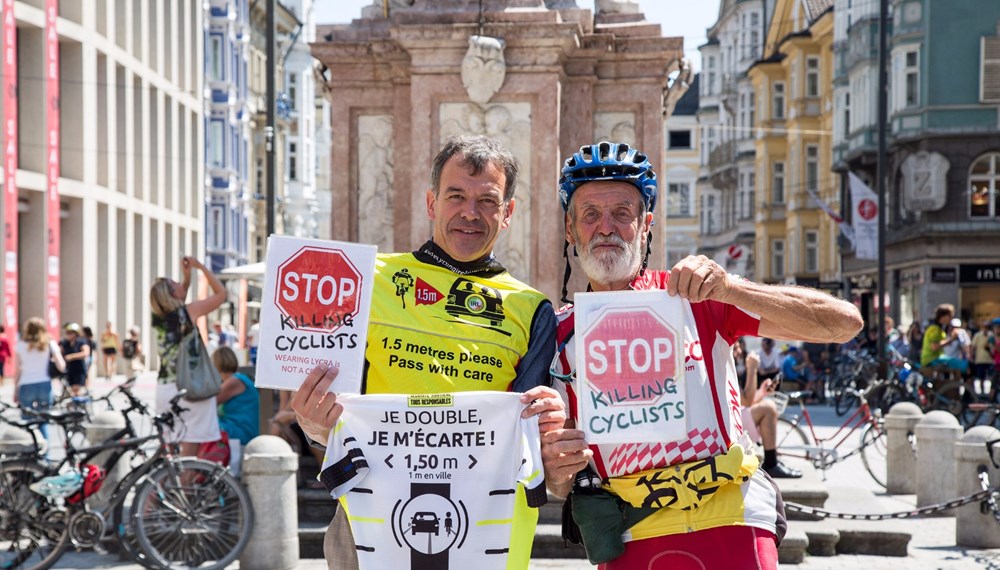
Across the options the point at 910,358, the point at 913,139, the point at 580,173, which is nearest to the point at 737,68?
the point at 913,139

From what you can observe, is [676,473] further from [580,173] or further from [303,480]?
[303,480]

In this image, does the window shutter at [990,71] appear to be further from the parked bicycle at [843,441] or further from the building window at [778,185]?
the parked bicycle at [843,441]

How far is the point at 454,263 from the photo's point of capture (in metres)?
4.12

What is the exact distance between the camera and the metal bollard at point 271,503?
942 cm

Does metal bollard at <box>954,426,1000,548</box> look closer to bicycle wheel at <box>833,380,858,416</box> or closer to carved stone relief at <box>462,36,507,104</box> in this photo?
carved stone relief at <box>462,36,507,104</box>

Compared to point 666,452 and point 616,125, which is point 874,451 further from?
point 666,452

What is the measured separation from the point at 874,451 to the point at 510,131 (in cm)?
702

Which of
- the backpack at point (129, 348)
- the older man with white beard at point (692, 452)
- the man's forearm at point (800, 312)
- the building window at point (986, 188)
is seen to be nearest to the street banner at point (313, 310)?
the older man with white beard at point (692, 452)

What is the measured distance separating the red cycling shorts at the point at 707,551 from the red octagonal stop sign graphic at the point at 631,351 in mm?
383

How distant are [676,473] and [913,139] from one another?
139 ft

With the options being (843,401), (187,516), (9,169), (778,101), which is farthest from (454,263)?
(778,101)

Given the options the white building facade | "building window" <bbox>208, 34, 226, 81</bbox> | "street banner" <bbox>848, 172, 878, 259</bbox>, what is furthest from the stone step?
"building window" <bbox>208, 34, 226, 81</bbox>

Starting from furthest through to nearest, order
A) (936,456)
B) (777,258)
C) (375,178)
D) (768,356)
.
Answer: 1. (777,258)
2. (768,356)
3. (936,456)
4. (375,178)

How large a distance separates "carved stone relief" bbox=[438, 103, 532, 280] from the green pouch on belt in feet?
23.9
